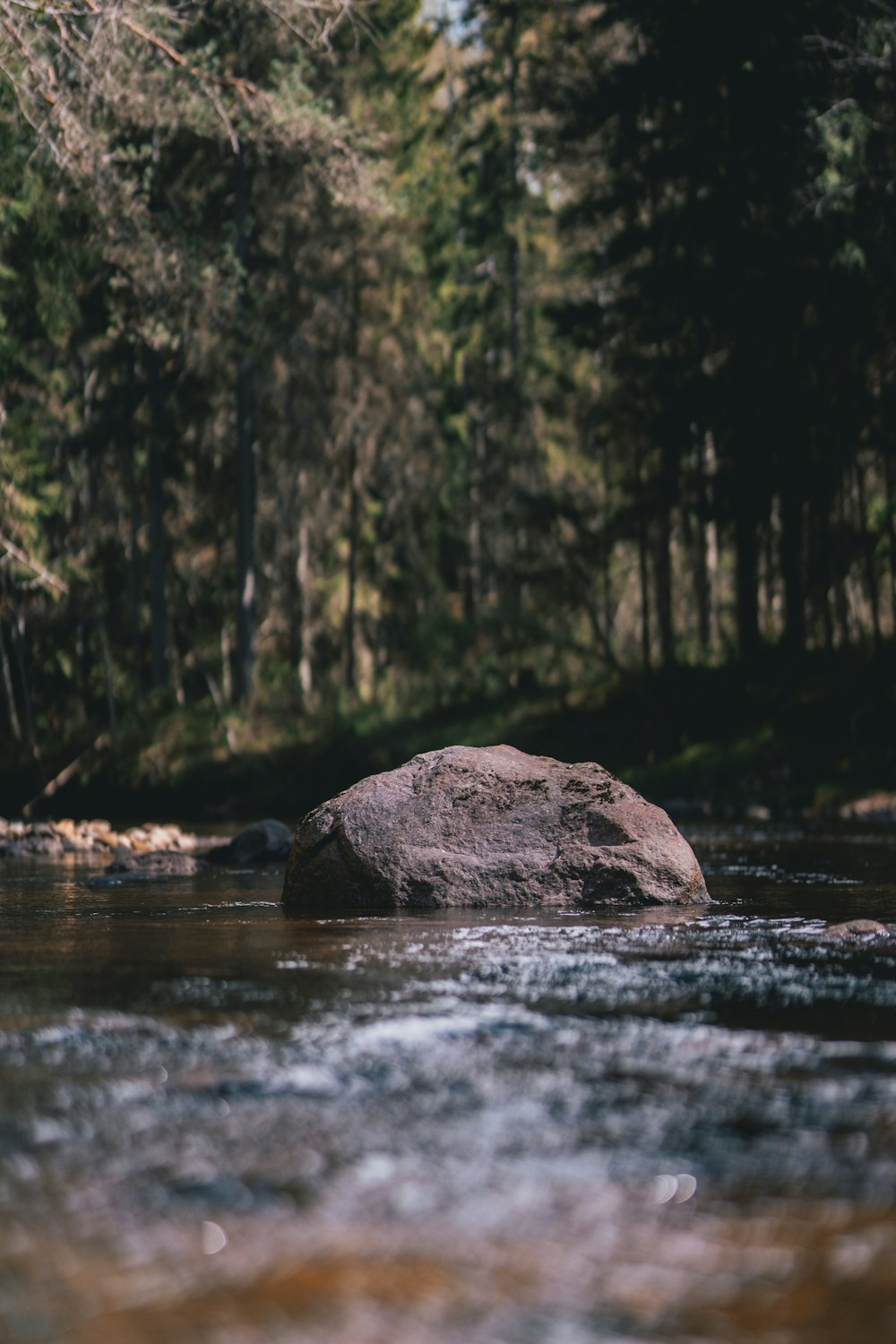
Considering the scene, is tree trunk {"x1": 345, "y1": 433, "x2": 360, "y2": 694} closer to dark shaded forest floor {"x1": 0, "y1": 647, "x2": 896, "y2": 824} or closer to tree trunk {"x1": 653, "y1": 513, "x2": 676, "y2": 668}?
dark shaded forest floor {"x1": 0, "y1": 647, "x2": 896, "y2": 824}

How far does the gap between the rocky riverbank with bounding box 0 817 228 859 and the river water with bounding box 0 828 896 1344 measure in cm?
970

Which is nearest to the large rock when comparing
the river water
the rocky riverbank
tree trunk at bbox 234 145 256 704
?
the river water

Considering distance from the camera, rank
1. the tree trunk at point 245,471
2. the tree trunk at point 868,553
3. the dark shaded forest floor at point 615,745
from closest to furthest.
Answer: the dark shaded forest floor at point 615,745
the tree trunk at point 868,553
the tree trunk at point 245,471

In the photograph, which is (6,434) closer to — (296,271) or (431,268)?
(296,271)

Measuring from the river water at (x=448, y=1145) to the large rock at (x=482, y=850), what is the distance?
2.38 metres

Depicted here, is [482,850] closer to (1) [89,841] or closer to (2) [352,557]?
(1) [89,841]

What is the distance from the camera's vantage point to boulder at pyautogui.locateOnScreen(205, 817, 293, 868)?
15156mm

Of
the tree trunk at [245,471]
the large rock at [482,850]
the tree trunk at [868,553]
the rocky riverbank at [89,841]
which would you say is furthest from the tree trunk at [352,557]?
the large rock at [482,850]

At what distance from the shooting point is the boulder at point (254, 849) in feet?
49.7

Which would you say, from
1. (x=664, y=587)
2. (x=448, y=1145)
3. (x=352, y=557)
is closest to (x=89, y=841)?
(x=448, y=1145)

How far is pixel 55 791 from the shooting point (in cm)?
3045

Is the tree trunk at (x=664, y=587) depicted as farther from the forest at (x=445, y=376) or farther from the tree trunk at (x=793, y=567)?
the tree trunk at (x=793, y=567)

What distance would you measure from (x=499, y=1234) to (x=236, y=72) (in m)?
32.0

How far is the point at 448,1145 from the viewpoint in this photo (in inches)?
166
